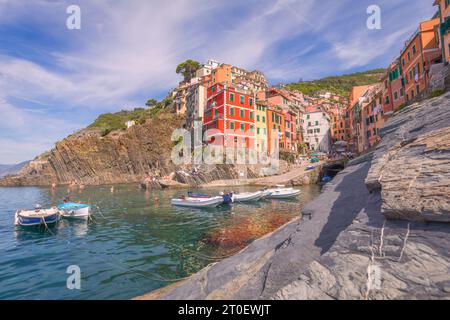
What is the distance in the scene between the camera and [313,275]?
3736 mm

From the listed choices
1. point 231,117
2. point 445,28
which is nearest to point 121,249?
point 445,28

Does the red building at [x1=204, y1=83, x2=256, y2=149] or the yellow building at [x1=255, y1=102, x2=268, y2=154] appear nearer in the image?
the red building at [x1=204, y1=83, x2=256, y2=149]

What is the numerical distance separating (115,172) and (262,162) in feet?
166

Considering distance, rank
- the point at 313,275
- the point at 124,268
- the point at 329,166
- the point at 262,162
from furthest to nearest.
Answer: the point at 262,162, the point at 329,166, the point at 124,268, the point at 313,275

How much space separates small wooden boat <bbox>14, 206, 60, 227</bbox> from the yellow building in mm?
41322

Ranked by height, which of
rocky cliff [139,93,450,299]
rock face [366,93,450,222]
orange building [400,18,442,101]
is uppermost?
orange building [400,18,442,101]

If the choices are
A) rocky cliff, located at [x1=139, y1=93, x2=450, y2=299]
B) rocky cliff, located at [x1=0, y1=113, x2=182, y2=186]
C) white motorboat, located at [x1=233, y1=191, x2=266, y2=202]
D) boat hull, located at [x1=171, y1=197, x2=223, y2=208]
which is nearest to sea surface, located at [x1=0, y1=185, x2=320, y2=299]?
boat hull, located at [x1=171, y1=197, x2=223, y2=208]

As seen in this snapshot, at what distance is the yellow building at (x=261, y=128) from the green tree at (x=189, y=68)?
1781 inches

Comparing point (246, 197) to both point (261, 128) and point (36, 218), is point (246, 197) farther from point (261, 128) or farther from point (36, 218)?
point (261, 128)

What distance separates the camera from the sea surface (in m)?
9.16

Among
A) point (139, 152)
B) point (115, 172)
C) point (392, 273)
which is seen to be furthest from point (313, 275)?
point (115, 172)

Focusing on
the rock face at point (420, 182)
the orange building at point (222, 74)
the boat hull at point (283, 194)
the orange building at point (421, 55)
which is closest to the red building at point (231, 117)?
the orange building at point (222, 74)

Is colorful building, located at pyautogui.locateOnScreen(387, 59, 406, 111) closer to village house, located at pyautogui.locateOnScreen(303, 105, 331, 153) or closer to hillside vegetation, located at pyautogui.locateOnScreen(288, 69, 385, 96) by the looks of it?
village house, located at pyautogui.locateOnScreen(303, 105, 331, 153)
